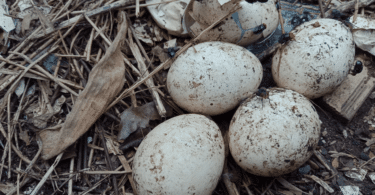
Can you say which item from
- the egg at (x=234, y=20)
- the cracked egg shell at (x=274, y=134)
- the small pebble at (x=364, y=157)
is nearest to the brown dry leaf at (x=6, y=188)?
the cracked egg shell at (x=274, y=134)

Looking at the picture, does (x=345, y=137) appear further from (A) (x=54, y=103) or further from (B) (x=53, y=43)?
(B) (x=53, y=43)

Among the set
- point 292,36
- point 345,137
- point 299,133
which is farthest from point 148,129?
point 345,137

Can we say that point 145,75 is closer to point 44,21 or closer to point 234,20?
point 234,20

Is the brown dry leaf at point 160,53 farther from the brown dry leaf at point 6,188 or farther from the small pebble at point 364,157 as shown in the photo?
the small pebble at point 364,157

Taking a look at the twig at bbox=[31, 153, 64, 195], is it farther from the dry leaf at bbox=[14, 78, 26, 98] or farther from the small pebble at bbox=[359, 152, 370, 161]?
the small pebble at bbox=[359, 152, 370, 161]

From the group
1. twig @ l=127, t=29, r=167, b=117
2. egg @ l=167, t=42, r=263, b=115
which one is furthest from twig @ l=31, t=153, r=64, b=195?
egg @ l=167, t=42, r=263, b=115

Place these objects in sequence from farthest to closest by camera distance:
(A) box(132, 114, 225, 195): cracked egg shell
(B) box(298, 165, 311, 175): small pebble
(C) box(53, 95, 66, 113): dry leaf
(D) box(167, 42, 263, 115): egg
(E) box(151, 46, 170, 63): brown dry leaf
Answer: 1. (E) box(151, 46, 170, 63): brown dry leaf
2. (C) box(53, 95, 66, 113): dry leaf
3. (B) box(298, 165, 311, 175): small pebble
4. (D) box(167, 42, 263, 115): egg
5. (A) box(132, 114, 225, 195): cracked egg shell
